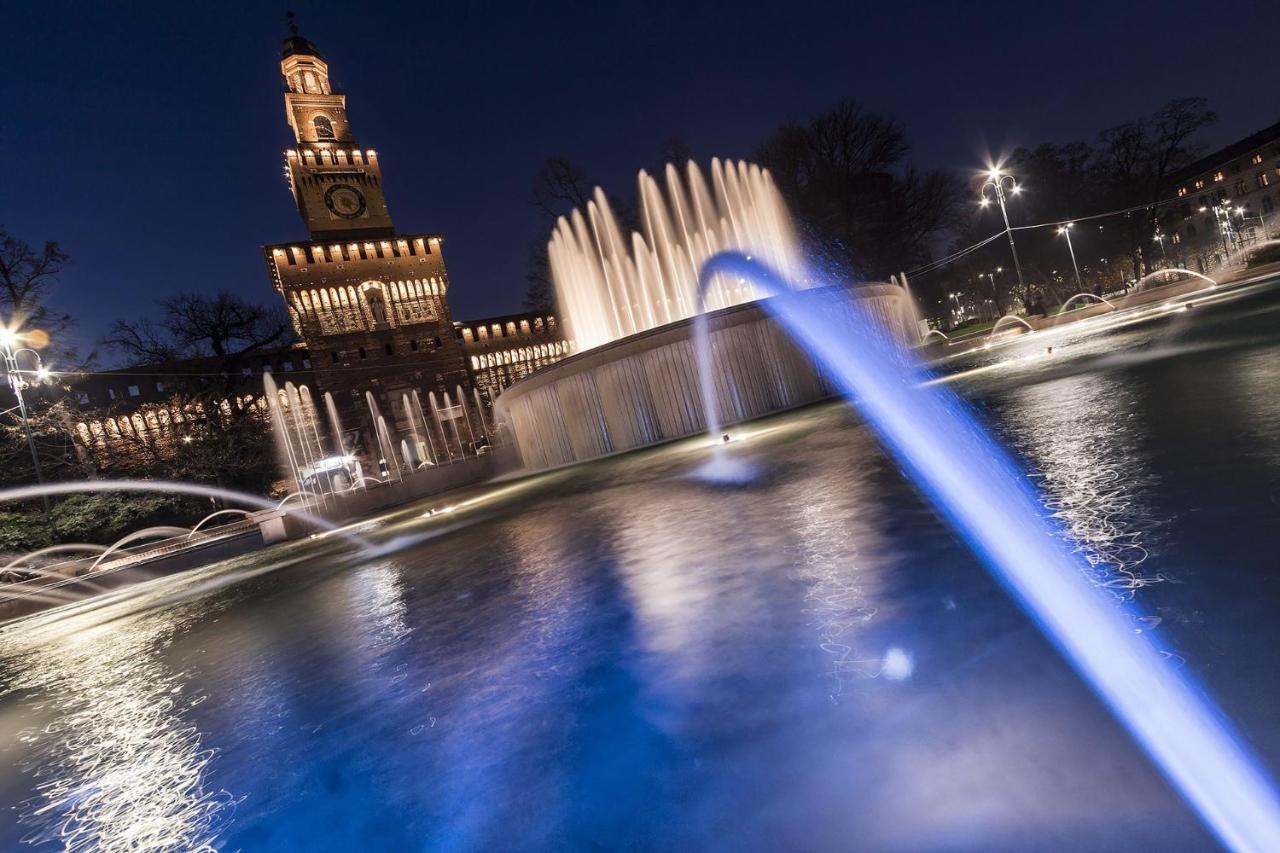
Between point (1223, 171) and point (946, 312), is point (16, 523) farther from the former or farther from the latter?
point (1223, 171)

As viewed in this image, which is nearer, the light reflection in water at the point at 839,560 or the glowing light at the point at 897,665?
the glowing light at the point at 897,665

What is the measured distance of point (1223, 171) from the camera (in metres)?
69.9

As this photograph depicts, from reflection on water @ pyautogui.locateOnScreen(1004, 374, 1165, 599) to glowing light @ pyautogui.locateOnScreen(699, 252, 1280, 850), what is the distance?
92mm

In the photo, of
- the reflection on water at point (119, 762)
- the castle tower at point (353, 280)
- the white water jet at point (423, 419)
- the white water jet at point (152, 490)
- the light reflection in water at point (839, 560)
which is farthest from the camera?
the white water jet at point (423, 419)

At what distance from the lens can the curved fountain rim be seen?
1255 cm

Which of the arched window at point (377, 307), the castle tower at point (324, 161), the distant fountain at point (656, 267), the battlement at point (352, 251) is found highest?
the castle tower at point (324, 161)

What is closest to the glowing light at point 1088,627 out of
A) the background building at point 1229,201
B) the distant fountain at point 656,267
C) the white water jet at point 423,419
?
the distant fountain at point 656,267

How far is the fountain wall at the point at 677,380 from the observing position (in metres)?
12.7

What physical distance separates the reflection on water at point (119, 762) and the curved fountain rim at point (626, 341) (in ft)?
31.0

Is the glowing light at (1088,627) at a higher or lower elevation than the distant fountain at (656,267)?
lower

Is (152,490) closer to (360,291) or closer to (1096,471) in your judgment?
(360,291)

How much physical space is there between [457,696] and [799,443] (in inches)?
217

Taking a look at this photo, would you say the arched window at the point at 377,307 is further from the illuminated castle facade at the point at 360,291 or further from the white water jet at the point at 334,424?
the white water jet at the point at 334,424

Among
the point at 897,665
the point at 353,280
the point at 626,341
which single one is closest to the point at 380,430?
the point at 353,280
